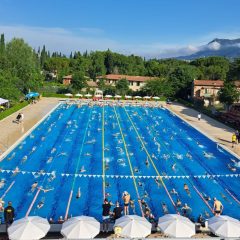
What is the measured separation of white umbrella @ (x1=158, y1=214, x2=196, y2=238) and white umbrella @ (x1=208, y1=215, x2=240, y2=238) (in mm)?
726

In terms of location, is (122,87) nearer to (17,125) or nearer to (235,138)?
(17,125)

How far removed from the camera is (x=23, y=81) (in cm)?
5506

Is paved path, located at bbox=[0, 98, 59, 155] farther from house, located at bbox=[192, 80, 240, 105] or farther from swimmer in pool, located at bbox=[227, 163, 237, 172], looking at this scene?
house, located at bbox=[192, 80, 240, 105]

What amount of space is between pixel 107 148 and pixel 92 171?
19.2 feet

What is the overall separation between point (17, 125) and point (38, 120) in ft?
13.3

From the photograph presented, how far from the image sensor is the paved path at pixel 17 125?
2687cm

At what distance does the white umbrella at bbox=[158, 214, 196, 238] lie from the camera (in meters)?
11.3

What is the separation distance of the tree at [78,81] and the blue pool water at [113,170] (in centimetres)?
3050

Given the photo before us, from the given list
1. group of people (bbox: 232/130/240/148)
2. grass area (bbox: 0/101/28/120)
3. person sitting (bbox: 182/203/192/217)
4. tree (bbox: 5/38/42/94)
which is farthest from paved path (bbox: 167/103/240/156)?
tree (bbox: 5/38/42/94)

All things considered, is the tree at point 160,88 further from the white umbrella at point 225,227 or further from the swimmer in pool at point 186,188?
the white umbrella at point 225,227

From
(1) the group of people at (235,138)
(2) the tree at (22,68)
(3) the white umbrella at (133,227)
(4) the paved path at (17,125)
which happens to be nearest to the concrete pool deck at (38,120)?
(4) the paved path at (17,125)

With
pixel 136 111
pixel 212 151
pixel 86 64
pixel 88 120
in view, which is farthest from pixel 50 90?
pixel 212 151

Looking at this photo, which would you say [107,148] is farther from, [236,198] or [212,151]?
[236,198]

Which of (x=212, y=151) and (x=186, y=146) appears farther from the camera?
(x=186, y=146)
